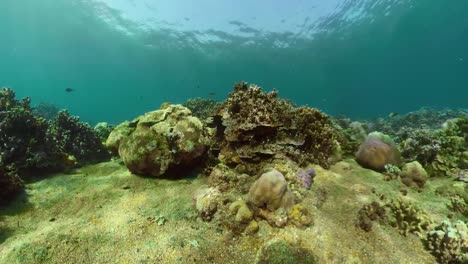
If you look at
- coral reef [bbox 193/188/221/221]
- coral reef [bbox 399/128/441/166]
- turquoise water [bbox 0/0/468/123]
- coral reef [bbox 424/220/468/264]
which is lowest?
coral reef [bbox 193/188/221/221]

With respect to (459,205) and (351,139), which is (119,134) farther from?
(459,205)

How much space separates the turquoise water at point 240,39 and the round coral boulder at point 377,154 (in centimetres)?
2785

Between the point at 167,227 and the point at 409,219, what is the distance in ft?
17.4

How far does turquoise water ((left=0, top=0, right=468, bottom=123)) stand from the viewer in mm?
49725

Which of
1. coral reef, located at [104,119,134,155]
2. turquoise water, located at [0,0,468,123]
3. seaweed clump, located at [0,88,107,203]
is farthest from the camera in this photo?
turquoise water, located at [0,0,468,123]

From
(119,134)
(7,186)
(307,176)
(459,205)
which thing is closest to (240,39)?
(119,134)

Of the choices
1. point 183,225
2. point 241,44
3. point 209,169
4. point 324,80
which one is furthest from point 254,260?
point 324,80

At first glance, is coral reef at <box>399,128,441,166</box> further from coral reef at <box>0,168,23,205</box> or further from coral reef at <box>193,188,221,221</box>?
coral reef at <box>0,168,23,205</box>

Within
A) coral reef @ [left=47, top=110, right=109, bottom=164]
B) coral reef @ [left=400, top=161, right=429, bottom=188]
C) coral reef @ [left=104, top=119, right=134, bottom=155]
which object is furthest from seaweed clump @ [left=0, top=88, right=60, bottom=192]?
coral reef @ [left=400, top=161, right=429, bottom=188]

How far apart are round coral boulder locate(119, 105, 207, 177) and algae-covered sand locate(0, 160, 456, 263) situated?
0.47 metres

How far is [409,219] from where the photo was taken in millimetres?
5848

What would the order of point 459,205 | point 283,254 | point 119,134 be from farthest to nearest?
point 119,134 → point 459,205 → point 283,254

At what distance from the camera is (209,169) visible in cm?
765

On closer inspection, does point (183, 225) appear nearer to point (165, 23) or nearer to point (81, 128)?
point (81, 128)
